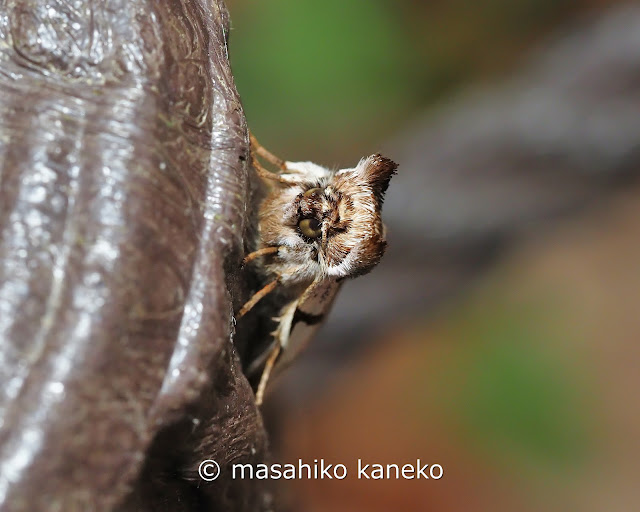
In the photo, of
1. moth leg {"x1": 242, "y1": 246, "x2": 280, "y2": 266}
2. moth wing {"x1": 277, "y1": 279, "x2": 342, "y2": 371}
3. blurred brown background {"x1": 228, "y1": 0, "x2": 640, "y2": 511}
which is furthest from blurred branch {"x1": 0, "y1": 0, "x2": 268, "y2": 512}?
blurred brown background {"x1": 228, "y1": 0, "x2": 640, "y2": 511}

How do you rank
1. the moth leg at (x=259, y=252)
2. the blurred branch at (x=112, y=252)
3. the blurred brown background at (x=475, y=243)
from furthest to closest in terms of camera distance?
the blurred brown background at (x=475, y=243) → the moth leg at (x=259, y=252) → the blurred branch at (x=112, y=252)

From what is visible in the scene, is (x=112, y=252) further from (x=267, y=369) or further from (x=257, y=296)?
(x=267, y=369)

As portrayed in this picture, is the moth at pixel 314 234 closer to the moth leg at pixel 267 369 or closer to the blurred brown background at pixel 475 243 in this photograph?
the moth leg at pixel 267 369

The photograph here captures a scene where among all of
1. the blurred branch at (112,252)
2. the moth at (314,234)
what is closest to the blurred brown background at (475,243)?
the moth at (314,234)

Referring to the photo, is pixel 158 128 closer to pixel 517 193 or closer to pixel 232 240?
pixel 232 240

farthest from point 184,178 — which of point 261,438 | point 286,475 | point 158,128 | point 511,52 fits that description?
→ point 511,52

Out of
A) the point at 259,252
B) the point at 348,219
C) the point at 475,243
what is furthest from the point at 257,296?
the point at 475,243
